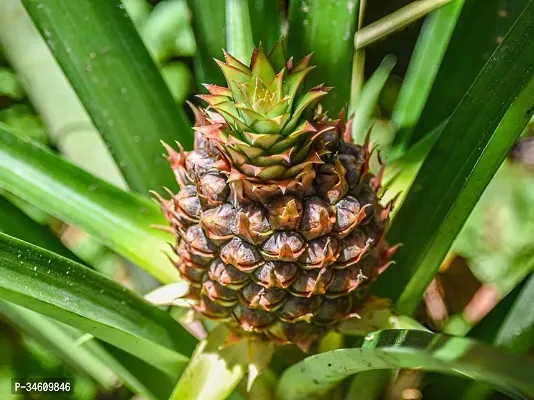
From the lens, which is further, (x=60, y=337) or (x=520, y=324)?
(x=60, y=337)

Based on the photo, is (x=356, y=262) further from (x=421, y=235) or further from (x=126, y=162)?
(x=126, y=162)

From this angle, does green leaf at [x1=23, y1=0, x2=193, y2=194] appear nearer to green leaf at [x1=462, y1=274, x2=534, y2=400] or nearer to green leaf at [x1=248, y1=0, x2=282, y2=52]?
green leaf at [x1=248, y1=0, x2=282, y2=52]

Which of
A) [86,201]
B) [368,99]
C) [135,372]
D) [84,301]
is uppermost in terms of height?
[368,99]

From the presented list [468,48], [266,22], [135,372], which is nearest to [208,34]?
[266,22]

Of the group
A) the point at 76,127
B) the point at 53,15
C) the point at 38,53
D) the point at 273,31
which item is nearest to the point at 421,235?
the point at 273,31

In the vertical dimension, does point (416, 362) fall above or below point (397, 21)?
below

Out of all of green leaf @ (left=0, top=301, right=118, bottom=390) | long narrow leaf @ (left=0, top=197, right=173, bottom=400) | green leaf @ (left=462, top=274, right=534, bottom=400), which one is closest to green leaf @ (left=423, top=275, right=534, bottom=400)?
green leaf @ (left=462, top=274, right=534, bottom=400)

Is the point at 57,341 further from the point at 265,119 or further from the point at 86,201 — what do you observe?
the point at 265,119

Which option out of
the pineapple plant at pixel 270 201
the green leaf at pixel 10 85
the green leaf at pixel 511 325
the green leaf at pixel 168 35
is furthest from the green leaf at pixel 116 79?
the green leaf at pixel 10 85
